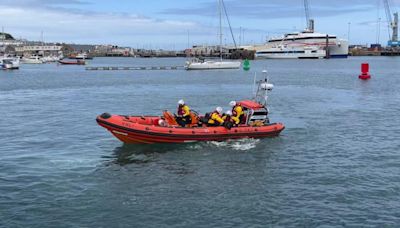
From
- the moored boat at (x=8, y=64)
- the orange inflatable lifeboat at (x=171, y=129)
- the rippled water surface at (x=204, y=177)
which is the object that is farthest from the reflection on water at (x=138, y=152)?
the moored boat at (x=8, y=64)

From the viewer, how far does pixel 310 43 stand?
16338cm

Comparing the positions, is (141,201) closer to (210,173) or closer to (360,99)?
(210,173)

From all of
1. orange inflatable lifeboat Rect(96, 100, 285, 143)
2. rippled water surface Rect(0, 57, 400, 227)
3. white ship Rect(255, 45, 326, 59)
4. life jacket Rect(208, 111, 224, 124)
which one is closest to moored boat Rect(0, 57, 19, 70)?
rippled water surface Rect(0, 57, 400, 227)

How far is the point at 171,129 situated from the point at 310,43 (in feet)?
490

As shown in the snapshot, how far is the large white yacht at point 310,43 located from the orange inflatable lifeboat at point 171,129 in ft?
465

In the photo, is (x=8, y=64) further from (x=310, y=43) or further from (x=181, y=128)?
(x=310, y=43)

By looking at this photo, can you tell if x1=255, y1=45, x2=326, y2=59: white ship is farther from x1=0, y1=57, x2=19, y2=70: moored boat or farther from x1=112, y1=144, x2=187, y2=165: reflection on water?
x1=112, y1=144, x2=187, y2=165: reflection on water

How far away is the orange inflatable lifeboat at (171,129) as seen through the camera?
70.6 ft

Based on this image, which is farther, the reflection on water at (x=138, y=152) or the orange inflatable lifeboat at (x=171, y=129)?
the orange inflatable lifeboat at (x=171, y=129)

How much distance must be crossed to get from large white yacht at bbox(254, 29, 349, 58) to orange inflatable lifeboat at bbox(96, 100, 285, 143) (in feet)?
465

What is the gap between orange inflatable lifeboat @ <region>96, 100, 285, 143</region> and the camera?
848 inches

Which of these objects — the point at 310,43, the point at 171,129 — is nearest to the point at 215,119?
the point at 171,129

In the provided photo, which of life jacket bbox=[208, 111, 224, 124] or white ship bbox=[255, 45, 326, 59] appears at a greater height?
white ship bbox=[255, 45, 326, 59]

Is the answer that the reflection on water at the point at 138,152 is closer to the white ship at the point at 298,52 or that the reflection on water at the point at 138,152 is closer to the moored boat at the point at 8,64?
the moored boat at the point at 8,64
